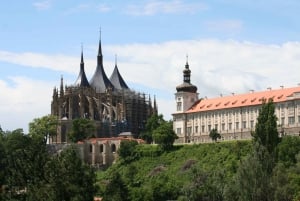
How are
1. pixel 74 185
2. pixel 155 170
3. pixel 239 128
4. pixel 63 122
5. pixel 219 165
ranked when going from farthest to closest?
pixel 63 122, pixel 239 128, pixel 155 170, pixel 219 165, pixel 74 185

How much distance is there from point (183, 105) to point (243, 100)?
35.9 feet

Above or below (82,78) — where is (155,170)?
below

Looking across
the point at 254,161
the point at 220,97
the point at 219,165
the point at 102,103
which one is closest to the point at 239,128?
the point at 220,97

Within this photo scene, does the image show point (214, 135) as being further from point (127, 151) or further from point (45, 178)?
point (45, 178)

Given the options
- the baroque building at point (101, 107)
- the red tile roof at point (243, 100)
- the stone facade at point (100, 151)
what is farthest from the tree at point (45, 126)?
the red tile roof at point (243, 100)

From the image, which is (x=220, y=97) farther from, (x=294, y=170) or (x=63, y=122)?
(x=294, y=170)

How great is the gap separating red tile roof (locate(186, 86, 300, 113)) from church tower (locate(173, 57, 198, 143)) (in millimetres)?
943

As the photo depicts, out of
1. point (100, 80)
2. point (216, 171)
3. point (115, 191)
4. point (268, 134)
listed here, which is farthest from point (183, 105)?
point (115, 191)

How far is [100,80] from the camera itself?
12938 cm

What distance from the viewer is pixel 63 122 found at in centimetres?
12181

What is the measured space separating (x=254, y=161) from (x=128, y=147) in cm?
4609

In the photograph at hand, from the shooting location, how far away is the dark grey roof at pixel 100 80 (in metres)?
128

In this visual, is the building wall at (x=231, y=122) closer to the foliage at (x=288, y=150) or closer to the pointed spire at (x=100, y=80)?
the foliage at (x=288, y=150)

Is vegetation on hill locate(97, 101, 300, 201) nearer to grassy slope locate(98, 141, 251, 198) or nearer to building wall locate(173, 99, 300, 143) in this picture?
grassy slope locate(98, 141, 251, 198)
